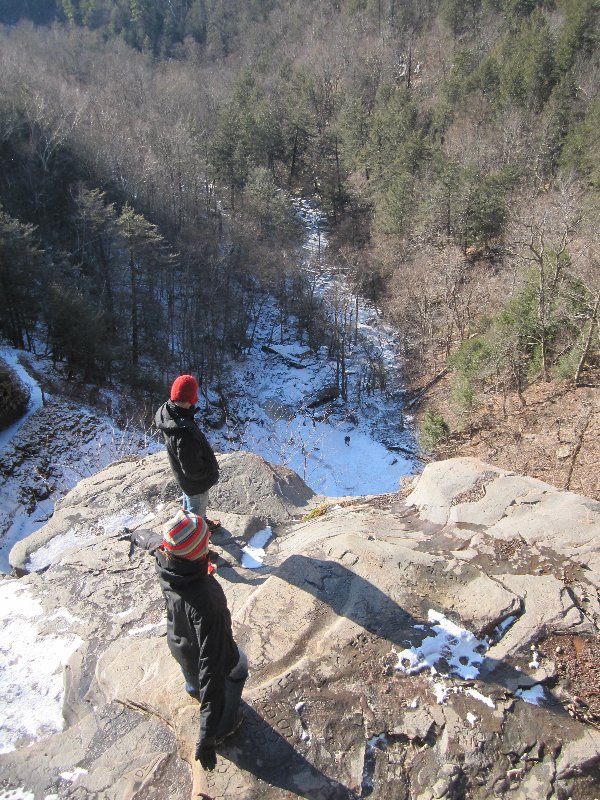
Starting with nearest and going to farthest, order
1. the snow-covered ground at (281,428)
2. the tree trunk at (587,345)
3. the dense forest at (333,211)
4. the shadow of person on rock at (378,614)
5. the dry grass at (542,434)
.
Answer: the shadow of person on rock at (378,614) → the dry grass at (542,434) → the tree trunk at (587,345) → the snow-covered ground at (281,428) → the dense forest at (333,211)

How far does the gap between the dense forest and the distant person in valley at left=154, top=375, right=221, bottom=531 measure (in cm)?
1244

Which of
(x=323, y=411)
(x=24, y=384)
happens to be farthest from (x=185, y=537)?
(x=323, y=411)

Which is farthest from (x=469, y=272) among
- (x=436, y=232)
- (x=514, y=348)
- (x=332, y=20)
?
(x=332, y=20)

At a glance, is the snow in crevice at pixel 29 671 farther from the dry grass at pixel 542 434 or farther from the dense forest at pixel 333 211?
the dense forest at pixel 333 211

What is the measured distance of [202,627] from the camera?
9.42ft

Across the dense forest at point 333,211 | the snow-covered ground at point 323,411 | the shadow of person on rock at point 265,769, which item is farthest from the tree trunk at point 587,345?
the shadow of person on rock at point 265,769

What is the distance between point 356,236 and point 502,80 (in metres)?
13.9

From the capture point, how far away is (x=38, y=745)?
137 inches

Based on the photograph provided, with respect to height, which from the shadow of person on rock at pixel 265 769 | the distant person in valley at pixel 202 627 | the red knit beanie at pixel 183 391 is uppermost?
the red knit beanie at pixel 183 391

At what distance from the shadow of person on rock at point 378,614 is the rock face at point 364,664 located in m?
0.01

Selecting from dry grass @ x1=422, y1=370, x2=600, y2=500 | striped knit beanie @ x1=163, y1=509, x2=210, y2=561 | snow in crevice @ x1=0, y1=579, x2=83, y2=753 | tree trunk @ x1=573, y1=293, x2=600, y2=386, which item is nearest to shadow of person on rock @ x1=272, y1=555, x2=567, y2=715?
striped knit beanie @ x1=163, y1=509, x2=210, y2=561

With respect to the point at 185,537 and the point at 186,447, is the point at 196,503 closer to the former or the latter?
the point at 186,447

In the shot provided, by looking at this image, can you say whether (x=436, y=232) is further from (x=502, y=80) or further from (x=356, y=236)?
(x=502, y=80)

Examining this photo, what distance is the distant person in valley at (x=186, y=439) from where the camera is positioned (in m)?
4.19
